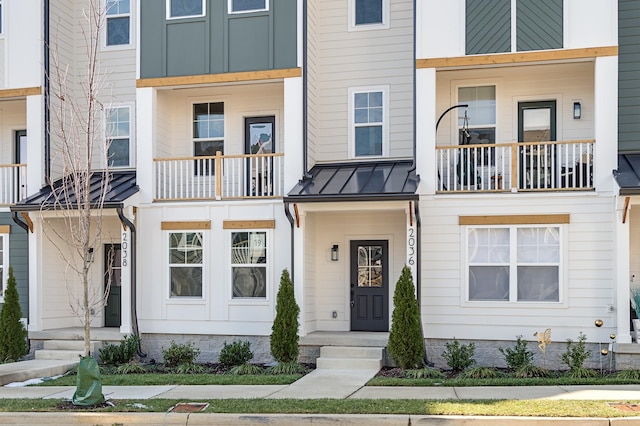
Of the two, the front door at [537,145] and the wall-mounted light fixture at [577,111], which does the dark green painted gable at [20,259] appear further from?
the wall-mounted light fixture at [577,111]

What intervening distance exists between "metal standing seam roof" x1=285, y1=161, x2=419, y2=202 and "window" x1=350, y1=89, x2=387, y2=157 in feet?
1.19

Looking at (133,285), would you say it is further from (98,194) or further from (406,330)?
(406,330)

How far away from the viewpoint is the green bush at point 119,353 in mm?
14727

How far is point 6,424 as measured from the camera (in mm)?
9945

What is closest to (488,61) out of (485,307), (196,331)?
(485,307)

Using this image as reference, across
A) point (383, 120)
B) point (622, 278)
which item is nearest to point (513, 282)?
point (622, 278)

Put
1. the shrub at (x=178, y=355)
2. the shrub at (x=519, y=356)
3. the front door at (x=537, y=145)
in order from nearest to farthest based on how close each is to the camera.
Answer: the shrub at (x=519, y=356), the front door at (x=537, y=145), the shrub at (x=178, y=355)

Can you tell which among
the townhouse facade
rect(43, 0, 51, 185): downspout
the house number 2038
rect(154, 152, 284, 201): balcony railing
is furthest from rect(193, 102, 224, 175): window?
the house number 2038

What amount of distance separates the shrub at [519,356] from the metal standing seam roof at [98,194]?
8375mm

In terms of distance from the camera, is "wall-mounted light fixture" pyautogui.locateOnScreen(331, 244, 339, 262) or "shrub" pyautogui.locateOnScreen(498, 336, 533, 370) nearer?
"shrub" pyautogui.locateOnScreen(498, 336, 533, 370)

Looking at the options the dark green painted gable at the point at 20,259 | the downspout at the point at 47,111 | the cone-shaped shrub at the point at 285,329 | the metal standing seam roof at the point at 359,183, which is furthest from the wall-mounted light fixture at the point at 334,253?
the dark green painted gable at the point at 20,259

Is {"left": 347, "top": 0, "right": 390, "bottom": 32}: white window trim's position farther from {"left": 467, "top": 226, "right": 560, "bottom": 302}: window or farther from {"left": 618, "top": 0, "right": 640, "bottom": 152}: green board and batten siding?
{"left": 467, "top": 226, "right": 560, "bottom": 302}: window

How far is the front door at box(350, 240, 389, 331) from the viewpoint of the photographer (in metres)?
15.9

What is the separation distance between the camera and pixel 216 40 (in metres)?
15.7
